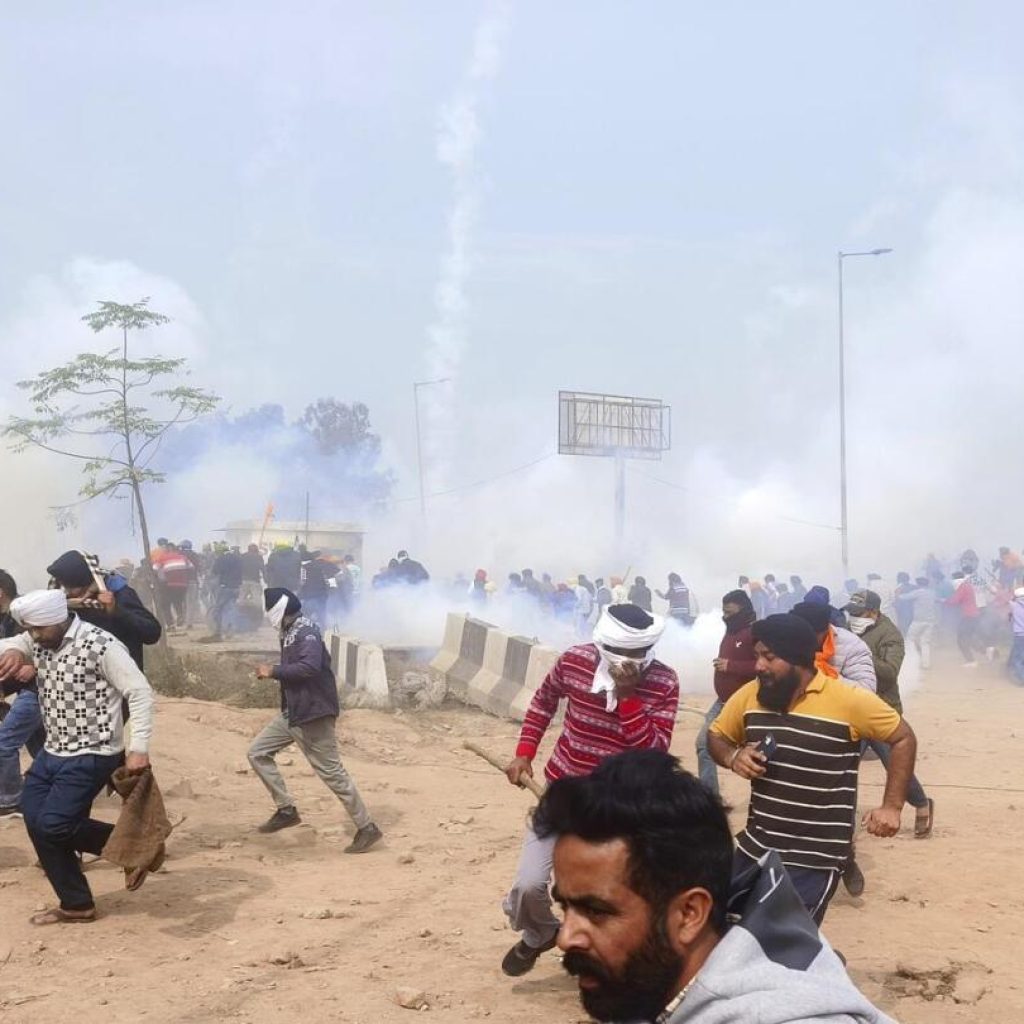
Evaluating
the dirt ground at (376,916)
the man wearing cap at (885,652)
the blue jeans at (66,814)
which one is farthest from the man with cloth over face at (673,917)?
the man wearing cap at (885,652)

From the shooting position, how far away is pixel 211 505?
5319 centimetres

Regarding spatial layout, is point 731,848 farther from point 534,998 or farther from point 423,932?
point 423,932

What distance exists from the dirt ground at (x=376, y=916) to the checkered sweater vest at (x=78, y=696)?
0.94m

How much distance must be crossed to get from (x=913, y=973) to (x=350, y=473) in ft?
200

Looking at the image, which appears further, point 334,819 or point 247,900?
point 334,819

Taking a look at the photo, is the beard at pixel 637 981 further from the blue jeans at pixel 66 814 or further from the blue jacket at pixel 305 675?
the blue jacket at pixel 305 675

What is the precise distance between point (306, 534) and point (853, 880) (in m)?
30.8

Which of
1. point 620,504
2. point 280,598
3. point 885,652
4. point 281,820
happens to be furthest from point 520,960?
point 620,504

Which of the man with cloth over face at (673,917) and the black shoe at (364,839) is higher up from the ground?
the man with cloth over face at (673,917)

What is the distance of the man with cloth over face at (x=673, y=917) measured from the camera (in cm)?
178

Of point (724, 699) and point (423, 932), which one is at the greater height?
point (724, 699)

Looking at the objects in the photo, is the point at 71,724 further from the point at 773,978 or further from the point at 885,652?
the point at 773,978

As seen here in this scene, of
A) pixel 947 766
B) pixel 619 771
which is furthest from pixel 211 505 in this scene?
pixel 619 771

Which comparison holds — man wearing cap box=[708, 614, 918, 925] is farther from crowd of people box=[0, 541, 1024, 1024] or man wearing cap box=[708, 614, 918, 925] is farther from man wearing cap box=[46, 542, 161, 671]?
man wearing cap box=[46, 542, 161, 671]
